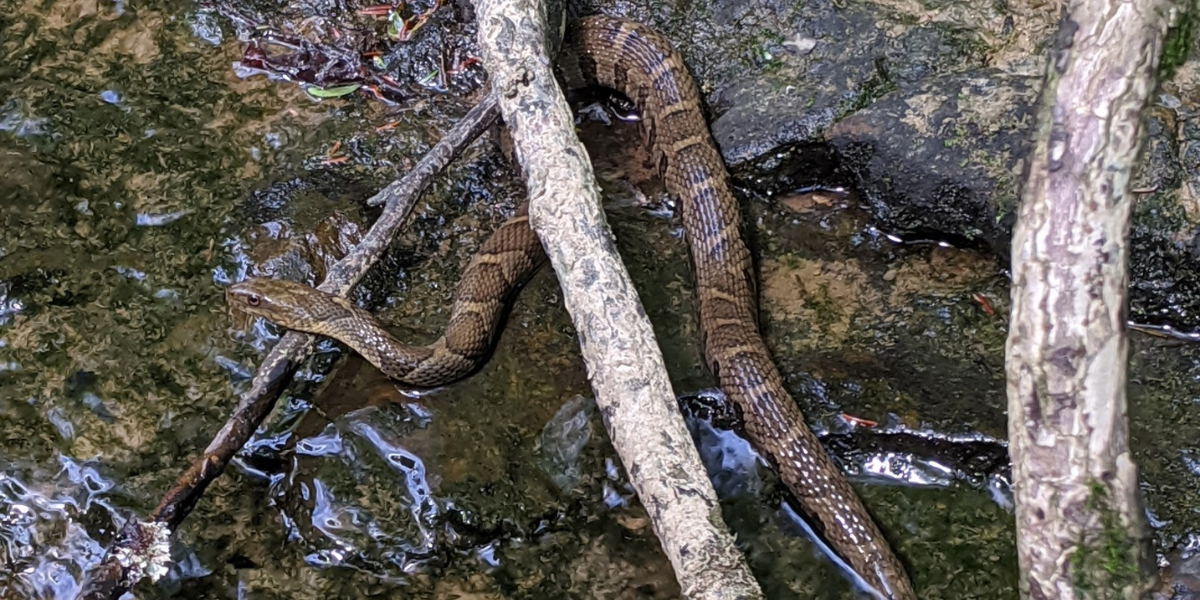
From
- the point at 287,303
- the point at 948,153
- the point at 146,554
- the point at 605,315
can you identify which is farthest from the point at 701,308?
the point at 146,554

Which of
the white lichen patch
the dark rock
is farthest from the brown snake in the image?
the white lichen patch

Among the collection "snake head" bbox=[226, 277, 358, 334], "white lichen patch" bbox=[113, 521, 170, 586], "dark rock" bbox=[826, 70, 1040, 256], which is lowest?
"white lichen patch" bbox=[113, 521, 170, 586]

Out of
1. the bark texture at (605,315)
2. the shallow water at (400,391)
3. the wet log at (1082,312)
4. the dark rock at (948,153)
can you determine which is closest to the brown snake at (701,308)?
the shallow water at (400,391)

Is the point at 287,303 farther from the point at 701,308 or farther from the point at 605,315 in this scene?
the point at 701,308

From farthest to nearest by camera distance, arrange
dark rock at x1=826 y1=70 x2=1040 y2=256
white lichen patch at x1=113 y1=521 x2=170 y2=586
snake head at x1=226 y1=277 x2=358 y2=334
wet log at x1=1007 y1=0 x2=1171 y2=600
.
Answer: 1. dark rock at x1=826 y1=70 x2=1040 y2=256
2. snake head at x1=226 y1=277 x2=358 y2=334
3. white lichen patch at x1=113 y1=521 x2=170 y2=586
4. wet log at x1=1007 y1=0 x2=1171 y2=600

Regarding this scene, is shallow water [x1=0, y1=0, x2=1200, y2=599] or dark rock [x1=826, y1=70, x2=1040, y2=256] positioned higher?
dark rock [x1=826, y1=70, x2=1040, y2=256]

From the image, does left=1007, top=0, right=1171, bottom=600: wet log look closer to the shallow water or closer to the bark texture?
the bark texture
